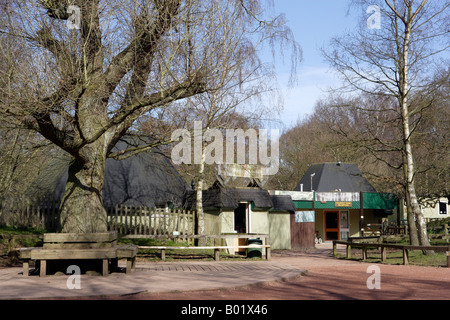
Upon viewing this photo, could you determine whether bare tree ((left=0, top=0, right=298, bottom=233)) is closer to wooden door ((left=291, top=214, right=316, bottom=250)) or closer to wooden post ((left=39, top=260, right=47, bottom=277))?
wooden post ((left=39, top=260, right=47, bottom=277))

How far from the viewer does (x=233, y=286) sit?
10.5 meters

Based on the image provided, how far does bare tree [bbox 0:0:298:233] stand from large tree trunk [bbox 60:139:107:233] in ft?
0.08

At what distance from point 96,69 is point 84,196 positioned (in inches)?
127

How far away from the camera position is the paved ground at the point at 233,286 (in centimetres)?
943

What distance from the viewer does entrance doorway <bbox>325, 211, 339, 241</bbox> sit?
39.2 metres

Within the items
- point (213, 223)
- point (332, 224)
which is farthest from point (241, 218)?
point (332, 224)

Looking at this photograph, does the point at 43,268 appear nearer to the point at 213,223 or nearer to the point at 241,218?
the point at 213,223

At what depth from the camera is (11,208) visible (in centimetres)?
2009

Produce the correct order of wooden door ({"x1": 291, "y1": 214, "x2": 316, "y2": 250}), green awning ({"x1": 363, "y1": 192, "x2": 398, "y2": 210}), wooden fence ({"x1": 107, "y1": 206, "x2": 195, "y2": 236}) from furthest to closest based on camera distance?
green awning ({"x1": 363, "y1": 192, "x2": 398, "y2": 210}) < wooden door ({"x1": 291, "y1": 214, "x2": 316, "y2": 250}) < wooden fence ({"x1": 107, "y1": 206, "x2": 195, "y2": 236})

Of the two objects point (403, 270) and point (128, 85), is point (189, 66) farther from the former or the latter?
point (403, 270)

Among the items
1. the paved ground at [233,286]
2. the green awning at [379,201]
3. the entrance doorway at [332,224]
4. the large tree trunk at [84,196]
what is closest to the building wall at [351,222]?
the entrance doorway at [332,224]

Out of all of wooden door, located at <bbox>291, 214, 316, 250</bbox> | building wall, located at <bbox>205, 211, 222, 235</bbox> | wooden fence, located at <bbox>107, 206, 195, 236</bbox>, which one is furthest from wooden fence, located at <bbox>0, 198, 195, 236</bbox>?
wooden door, located at <bbox>291, 214, 316, 250</bbox>

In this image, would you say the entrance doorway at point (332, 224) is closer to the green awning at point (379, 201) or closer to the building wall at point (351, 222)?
the building wall at point (351, 222)

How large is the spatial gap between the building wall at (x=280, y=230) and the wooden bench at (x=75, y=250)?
1767 centimetres
